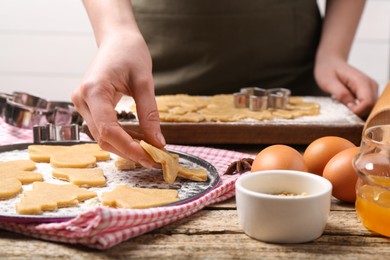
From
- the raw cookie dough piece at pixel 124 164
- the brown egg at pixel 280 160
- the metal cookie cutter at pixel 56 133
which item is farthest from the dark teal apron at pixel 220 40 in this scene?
the brown egg at pixel 280 160

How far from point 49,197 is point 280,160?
17.6 inches

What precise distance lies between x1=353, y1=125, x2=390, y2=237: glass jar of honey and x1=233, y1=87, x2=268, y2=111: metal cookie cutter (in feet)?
2.72

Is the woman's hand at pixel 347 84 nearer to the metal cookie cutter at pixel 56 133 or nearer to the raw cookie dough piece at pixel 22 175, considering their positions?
the metal cookie cutter at pixel 56 133

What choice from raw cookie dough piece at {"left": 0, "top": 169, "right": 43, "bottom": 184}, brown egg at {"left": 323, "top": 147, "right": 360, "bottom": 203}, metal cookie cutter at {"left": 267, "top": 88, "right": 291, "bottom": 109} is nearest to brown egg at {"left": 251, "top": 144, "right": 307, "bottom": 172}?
brown egg at {"left": 323, "top": 147, "right": 360, "bottom": 203}

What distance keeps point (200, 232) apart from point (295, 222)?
0.17m

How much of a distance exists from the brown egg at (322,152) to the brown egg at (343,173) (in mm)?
85

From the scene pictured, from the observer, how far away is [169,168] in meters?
A: 1.26

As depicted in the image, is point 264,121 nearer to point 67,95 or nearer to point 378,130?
point 378,130

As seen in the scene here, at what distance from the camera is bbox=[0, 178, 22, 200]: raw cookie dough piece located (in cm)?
114

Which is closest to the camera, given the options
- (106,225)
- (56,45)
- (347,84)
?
(106,225)

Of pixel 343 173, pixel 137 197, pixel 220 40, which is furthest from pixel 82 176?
pixel 220 40

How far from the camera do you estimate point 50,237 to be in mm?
1008

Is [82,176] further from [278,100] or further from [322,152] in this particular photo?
[278,100]

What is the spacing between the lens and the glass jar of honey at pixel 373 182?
1027 mm
